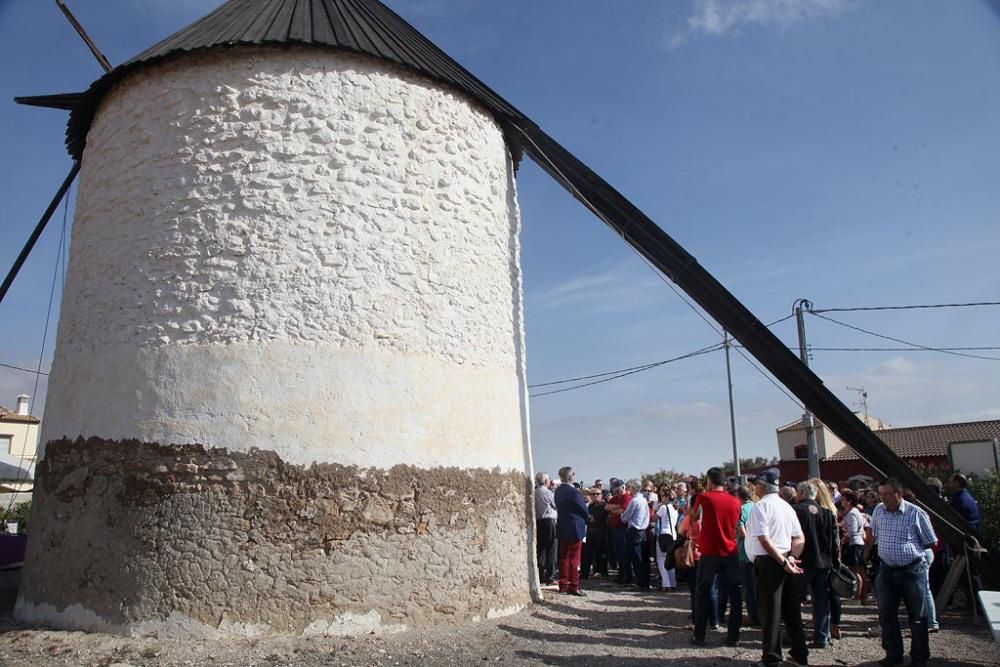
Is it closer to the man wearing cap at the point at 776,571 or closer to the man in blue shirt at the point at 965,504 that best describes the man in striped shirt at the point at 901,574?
the man wearing cap at the point at 776,571

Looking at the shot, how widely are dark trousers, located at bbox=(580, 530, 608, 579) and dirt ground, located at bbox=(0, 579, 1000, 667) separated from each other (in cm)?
497

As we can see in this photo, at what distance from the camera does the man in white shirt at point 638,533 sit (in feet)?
39.3

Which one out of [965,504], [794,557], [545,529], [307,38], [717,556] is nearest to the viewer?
[794,557]

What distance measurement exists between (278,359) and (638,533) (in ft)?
23.3

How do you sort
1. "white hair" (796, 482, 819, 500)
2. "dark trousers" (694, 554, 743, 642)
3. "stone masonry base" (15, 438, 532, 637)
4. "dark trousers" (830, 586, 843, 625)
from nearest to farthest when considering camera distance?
"stone masonry base" (15, 438, 532, 637), "dark trousers" (694, 554, 743, 642), "white hair" (796, 482, 819, 500), "dark trousers" (830, 586, 843, 625)

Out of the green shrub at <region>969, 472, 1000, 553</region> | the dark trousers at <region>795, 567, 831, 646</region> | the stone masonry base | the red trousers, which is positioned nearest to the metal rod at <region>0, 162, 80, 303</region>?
the stone masonry base

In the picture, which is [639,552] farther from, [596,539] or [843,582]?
[843,582]

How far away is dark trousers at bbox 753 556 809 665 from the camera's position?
6.52 m

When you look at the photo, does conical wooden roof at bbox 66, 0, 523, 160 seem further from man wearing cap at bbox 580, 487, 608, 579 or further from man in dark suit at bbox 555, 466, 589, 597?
man wearing cap at bbox 580, 487, 608, 579

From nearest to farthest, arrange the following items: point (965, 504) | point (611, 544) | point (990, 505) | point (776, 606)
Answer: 1. point (776, 606)
2. point (965, 504)
3. point (990, 505)
4. point (611, 544)

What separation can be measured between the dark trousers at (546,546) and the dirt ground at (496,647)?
117 inches

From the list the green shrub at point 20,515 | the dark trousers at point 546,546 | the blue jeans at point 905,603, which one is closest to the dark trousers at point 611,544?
the dark trousers at point 546,546

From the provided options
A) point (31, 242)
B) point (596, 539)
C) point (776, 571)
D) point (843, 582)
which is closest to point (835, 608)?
point (843, 582)

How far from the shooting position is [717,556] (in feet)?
25.1
